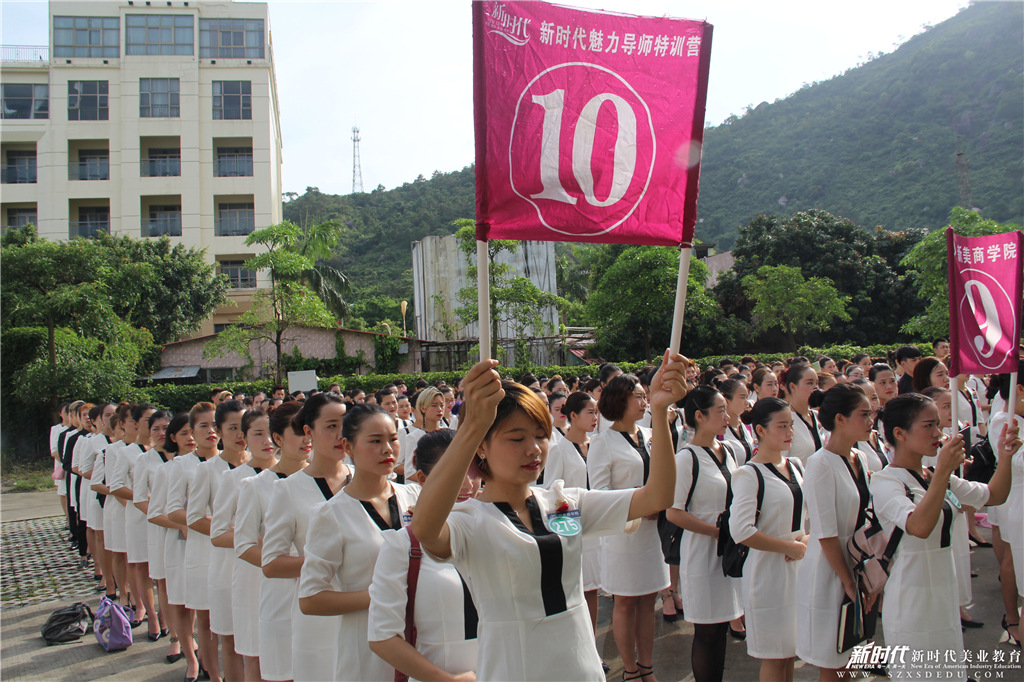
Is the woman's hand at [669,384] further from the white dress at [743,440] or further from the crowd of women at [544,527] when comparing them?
the white dress at [743,440]

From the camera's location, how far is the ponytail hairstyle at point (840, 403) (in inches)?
142

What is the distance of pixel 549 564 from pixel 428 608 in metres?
0.67

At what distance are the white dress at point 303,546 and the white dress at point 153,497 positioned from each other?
228 cm

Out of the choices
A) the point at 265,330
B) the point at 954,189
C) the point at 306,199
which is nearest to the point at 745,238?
the point at 265,330

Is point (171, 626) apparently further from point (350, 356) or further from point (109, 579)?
point (350, 356)

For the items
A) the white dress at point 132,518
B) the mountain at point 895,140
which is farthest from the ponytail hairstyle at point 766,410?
the mountain at point 895,140

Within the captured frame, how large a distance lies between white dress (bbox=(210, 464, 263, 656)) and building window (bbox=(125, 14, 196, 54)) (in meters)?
36.2

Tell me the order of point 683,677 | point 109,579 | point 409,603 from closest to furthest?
point 409,603 < point 683,677 < point 109,579

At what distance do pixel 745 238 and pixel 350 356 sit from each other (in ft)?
63.0

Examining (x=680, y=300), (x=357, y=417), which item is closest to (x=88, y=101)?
(x=357, y=417)

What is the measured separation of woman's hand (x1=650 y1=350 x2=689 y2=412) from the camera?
2.16 m

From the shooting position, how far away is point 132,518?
20.4 ft

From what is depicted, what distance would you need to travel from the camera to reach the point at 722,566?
4027mm

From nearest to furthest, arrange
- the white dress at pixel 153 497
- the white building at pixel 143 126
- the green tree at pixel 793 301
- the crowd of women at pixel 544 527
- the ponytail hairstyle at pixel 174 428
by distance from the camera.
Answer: the crowd of women at pixel 544 527 → the white dress at pixel 153 497 → the ponytail hairstyle at pixel 174 428 → the green tree at pixel 793 301 → the white building at pixel 143 126
